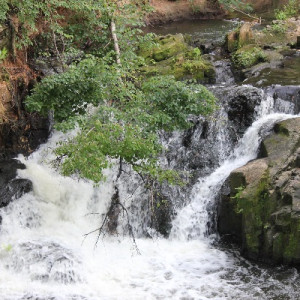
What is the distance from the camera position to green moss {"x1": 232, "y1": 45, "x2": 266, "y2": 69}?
52.0ft

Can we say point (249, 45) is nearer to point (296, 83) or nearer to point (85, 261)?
point (296, 83)

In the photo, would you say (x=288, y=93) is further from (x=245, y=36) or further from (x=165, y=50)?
(x=245, y=36)

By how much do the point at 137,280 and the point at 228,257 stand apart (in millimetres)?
1991

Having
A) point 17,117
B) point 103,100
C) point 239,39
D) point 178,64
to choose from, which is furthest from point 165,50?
point 103,100

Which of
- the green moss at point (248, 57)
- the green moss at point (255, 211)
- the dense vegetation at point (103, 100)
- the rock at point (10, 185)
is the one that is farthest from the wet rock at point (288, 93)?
the rock at point (10, 185)

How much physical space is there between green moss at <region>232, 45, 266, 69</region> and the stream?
11.1ft

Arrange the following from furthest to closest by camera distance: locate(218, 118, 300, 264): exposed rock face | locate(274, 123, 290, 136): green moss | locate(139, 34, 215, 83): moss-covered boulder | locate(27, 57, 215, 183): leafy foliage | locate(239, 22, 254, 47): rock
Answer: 1. locate(239, 22, 254, 47): rock
2. locate(139, 34, 215, 83): moss-covered boulder
3. locate(274, 123, 290, 136): green moss
4. locate(218, 118, 300, 264): exposed rock face
5. locate(27, 57, 215, 183): leafy foliage

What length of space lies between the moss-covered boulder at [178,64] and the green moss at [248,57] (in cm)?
109

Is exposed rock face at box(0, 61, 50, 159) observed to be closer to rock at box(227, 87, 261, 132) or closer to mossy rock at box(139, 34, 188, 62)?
rock at box(227, 87, 261, 132)

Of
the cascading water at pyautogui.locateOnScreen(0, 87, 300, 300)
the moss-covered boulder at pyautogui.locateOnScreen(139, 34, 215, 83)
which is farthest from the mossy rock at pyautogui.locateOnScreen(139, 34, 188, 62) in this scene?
the cascading water at pyautogui.locateOnScreen(0, 87, 300, 300)

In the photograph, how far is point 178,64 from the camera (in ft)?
50.5

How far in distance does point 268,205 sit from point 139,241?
115 inches

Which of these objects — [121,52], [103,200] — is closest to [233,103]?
[121,52]

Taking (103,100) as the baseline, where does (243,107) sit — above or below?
above
